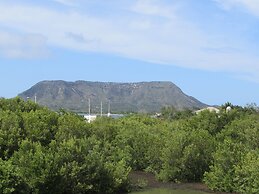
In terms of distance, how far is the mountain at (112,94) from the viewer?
160 meters

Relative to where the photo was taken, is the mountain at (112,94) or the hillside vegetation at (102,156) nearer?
the hillside vegetation at (102,156)

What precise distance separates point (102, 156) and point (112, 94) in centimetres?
16056

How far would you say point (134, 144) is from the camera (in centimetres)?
2575

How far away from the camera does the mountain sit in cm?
15975

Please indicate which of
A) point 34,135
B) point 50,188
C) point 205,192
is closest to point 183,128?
point 205,192

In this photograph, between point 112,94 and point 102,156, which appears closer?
point 102,156

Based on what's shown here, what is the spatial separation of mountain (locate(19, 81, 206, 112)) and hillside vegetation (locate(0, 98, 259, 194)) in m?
126

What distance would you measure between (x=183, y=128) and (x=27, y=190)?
14298 millimetres

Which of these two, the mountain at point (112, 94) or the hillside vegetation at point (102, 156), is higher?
the mountain at point (112, 94)

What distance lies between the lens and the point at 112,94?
587 ft

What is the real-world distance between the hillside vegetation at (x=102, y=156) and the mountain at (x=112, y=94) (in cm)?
12617

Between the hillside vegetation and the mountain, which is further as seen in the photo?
the mountain

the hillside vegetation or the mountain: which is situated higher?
the mountain

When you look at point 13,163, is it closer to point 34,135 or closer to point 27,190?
point 27,190
